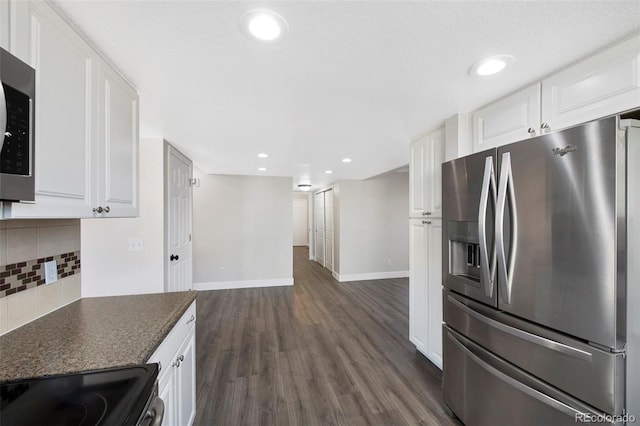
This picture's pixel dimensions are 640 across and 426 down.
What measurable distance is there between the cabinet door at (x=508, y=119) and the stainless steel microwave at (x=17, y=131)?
239 cm

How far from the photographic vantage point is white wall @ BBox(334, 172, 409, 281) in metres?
5.91

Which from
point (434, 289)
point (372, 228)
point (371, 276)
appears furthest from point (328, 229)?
point (434, 289)

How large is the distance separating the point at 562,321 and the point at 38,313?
2569mm

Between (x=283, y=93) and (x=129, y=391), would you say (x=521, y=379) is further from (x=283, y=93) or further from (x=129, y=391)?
(x=283, y=93)

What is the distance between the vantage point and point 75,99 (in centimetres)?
111

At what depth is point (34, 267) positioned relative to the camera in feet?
4.29

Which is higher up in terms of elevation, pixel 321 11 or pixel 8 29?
pixel 321 11

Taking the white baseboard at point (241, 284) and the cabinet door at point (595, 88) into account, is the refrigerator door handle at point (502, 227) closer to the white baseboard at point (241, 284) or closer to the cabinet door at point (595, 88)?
the cabinet door at point (595, 88)

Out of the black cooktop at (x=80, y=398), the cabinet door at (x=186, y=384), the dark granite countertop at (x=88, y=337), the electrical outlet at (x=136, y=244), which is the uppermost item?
the electrical outlet at (x=136, y=244)

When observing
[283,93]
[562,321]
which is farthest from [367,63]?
A: [562,321]

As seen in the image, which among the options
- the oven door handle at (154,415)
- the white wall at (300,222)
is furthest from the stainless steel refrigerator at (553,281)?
the white wall at (300,222)

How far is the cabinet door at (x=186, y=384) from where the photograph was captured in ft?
4.85

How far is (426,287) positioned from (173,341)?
2.20m

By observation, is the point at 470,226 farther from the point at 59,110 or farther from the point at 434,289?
the point at 59,110
